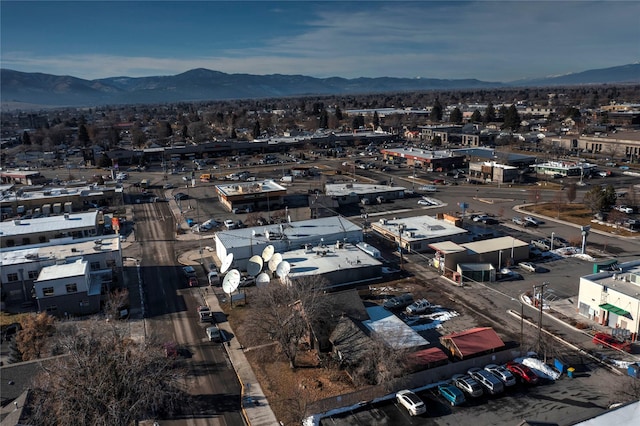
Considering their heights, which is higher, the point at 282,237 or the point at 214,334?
the point at 282,237

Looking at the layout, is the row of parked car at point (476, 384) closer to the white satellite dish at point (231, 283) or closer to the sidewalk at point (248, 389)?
the sidewalk at point (248, 389)

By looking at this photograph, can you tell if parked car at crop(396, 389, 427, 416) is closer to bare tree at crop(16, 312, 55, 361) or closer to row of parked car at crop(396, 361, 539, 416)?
row of parked car at crop(396, 361, 539, 416)

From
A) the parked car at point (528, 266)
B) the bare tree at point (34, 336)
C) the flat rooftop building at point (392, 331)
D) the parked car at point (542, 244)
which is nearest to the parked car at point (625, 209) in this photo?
the parked car at point (542, 244)

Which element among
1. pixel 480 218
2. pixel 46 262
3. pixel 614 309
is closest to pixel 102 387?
pixel 46 262

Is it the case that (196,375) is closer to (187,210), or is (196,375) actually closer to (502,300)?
(502,300)

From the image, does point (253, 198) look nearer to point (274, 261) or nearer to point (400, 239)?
point (400, 239)

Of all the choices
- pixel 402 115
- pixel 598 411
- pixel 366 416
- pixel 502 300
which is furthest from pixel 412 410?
pixel 402 115
